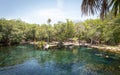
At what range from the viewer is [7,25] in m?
54.2

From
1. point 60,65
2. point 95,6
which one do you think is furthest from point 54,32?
point 95,6

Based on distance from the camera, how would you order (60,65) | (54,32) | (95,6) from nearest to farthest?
(95,6)
(60,65)
(54,32)

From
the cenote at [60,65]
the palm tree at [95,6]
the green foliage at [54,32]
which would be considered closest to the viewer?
the palm tree at [95,6]

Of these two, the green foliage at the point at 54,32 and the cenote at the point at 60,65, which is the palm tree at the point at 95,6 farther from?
the green foliage at the point at 54,32

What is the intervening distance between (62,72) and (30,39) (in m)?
54.1

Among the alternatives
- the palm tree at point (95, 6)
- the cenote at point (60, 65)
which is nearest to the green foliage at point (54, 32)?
the cenote at point (60, 65)

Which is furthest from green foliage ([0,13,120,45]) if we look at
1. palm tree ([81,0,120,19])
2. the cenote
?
palm tree ([81,0,120,19])

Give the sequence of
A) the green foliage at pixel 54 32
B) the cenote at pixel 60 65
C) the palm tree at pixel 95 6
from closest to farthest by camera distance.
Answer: the palm tree at pixel 95 6 → the cenote at pixel 60 65 → the green foliage at pixel 54 32

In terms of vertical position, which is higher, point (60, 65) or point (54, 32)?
point (54, 32)

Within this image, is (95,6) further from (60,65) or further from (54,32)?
(54,32)

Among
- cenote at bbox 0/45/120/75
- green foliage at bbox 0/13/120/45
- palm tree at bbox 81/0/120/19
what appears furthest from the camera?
green foliage at bbox 0/13/120/45

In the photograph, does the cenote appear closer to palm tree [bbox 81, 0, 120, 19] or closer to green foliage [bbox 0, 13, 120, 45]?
palm tree [bbox 81, 0, 120, 19]

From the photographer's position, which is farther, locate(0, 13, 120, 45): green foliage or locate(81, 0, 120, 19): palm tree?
locate(0, 13, 120, 45): green foliage

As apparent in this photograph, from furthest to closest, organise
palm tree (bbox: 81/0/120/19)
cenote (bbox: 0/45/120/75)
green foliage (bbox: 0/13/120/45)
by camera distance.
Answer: green foliage (bbox: 0/13/120/45), cenote (bbox: 0/45/120/75), palm tree (bbox: 81/0/120/19)
